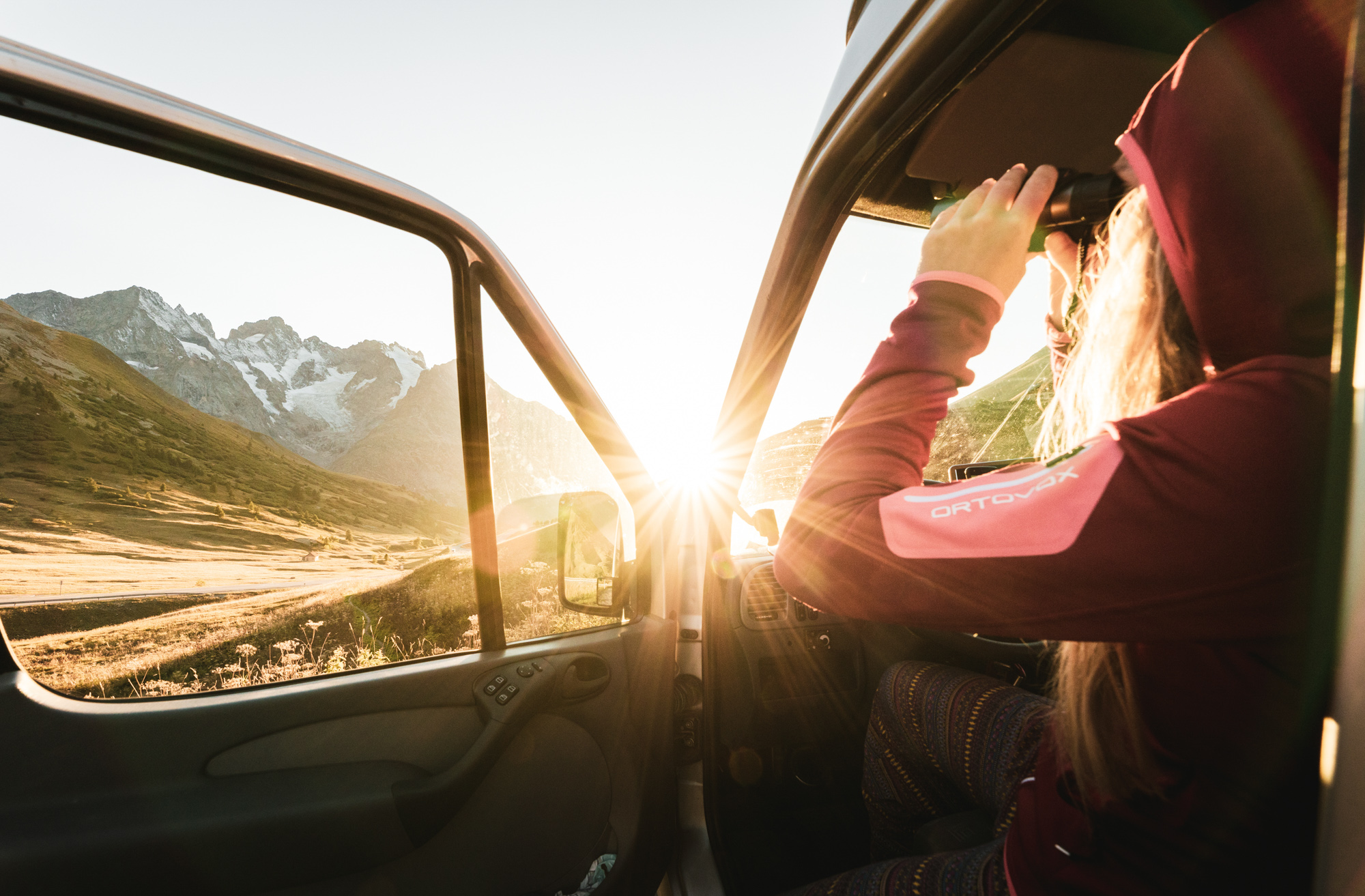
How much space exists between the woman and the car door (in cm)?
110

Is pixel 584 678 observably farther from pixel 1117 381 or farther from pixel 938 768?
pixel 1117 381

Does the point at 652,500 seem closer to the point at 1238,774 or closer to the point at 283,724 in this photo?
the point at 283,724

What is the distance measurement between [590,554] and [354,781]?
88 centimetres

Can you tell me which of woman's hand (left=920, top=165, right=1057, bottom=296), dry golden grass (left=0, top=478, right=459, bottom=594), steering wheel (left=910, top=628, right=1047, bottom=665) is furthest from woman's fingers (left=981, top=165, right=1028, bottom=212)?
dry golden grass (left=0, top=478, right=459, bottom=594)

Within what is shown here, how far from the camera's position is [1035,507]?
663mm

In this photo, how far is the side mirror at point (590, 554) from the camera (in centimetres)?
180

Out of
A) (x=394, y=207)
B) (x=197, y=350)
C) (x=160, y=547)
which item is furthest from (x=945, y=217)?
(x=160, y=547)

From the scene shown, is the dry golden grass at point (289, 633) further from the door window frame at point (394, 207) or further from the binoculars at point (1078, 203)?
the binoculars at point (1078, 203)

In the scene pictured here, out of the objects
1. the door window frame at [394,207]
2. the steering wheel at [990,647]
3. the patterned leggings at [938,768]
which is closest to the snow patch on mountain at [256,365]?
the door window frame at [394,207]

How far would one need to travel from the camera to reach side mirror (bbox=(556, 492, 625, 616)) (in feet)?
5.91

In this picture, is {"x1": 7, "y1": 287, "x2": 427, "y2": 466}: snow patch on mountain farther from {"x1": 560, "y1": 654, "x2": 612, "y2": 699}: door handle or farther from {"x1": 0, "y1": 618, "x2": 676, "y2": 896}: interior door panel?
{"x1": 560, "y1": 654, "x2": 612, "y2": 699}: door handle

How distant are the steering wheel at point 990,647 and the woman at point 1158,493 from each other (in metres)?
0.99

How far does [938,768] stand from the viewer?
1694 mm

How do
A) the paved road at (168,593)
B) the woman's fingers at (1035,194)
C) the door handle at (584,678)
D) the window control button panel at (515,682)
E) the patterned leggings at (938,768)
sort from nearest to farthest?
the woman's fingers at (1035,194)
the patterned leggings at (938,768)
the paved road at (168,593)
the window control button panel at (515,682)
the door handle at (584,678)
